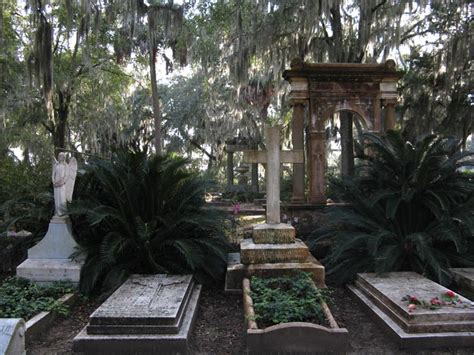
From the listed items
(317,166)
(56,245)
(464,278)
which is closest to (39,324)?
(56,245)

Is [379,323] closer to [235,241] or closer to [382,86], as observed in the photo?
[235,241]

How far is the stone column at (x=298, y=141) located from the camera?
971cm

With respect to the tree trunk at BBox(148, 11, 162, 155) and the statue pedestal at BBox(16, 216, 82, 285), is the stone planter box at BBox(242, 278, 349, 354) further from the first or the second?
the tree trunk at BBox(148, 11, 162, 155)

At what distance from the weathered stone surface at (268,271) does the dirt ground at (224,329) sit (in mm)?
189

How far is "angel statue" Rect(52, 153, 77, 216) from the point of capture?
6.30 metres

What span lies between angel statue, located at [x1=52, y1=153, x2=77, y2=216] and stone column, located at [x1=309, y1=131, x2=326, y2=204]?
5082mm

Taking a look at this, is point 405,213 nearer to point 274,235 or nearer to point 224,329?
point 274,235

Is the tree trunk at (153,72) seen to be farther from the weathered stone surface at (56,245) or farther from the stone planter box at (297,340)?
the stone planter box at (297,340)

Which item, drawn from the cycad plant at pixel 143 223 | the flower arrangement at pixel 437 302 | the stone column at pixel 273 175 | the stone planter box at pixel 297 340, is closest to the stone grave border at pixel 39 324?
the cycad plant at pixel 143 223

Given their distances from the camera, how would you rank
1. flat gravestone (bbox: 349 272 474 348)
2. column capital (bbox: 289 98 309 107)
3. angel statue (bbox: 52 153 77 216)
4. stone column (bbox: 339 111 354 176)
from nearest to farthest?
flat gravestone (bbox: 349 272 474 348)
angel statue (bbox: 52 153 77 216)
column capital (bbox: 289 98 309 107)
stone column (bbox: 339 111 354 176)

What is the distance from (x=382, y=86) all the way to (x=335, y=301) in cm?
598

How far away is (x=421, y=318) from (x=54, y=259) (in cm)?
475

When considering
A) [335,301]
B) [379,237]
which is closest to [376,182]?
[379,237]

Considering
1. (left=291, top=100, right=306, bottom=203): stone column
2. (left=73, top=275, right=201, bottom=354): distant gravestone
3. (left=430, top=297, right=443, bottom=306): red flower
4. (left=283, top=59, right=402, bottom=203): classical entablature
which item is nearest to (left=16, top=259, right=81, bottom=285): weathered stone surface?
(left=73, top=275, right=201, bottom=354): distant gravestone
